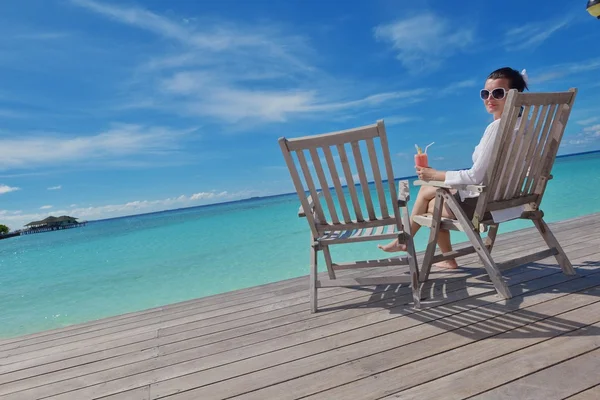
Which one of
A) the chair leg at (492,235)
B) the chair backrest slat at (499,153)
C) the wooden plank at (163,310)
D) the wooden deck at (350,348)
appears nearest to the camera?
the wooden deck at (350,348)

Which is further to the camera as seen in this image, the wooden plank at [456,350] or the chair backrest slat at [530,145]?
the chair backrest slat at [530,145]

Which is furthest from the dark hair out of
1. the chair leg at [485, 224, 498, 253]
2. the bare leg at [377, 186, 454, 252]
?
the chair leg at [485, 224, 498, 253]

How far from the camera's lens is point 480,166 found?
220 cm

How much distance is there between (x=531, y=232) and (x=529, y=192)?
85.5 inches

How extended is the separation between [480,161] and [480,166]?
0.03m

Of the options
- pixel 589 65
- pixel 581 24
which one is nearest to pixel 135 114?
pixel 581 24

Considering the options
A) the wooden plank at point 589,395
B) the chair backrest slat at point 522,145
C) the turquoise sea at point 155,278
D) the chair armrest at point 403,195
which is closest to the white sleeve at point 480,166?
the chair backrest slat at point 522,145

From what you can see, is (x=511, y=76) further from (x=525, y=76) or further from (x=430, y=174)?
(x=430, y=174)

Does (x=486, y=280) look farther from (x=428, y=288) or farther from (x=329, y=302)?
(x=329, y=302)

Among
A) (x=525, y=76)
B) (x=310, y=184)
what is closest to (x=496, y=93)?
(x=525, y=76)

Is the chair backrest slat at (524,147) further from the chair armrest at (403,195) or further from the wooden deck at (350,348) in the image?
the wooden deck at (350,348)

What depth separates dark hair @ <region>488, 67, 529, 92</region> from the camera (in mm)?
2514

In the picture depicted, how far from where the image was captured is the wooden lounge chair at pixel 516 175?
209 centimetres

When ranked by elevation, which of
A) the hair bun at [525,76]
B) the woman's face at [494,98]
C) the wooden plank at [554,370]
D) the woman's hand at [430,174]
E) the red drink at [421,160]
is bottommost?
the wooden plank at [554,370]
